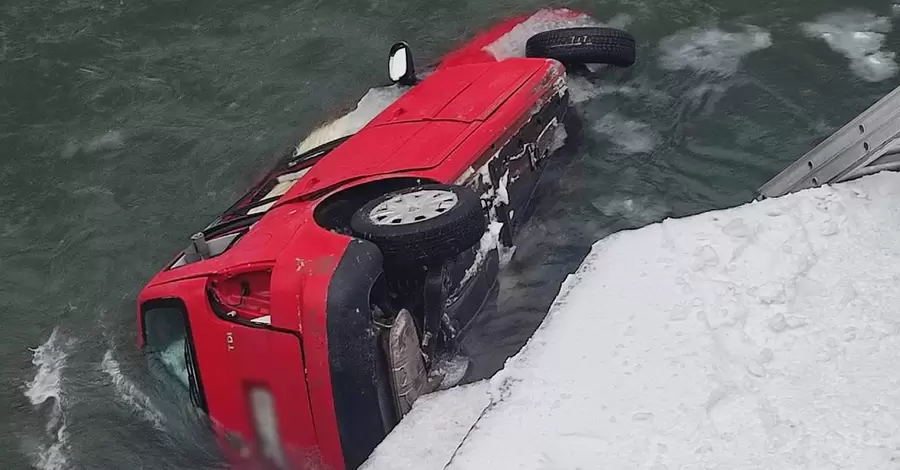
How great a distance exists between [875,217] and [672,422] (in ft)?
4.61

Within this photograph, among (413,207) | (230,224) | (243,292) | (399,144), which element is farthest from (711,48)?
(243,292)

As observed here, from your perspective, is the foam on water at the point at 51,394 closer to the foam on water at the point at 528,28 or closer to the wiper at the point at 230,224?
the wiper at the point at 230,224

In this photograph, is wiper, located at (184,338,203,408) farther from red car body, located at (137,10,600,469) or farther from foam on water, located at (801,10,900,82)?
foam on water, located at (801,10,900,82)

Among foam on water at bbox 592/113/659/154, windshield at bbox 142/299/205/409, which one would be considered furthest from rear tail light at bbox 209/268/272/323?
foam on water at bbox 592/113/659/154

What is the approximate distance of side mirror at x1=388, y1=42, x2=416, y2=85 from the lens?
6.56 metres

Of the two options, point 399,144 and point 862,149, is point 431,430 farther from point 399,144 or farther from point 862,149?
point 862,149

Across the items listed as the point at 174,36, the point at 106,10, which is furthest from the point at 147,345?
the point at 106,10

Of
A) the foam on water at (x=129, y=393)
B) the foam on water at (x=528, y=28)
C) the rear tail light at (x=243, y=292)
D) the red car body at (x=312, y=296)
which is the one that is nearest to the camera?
the red car body at (x=312, y=296)

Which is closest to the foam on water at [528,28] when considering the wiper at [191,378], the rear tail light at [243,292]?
the rear tail light at [243,292]

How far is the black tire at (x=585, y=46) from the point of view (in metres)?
6.34

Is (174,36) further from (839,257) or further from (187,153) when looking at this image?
(839,257)

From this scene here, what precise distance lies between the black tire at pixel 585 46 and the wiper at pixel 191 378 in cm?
320

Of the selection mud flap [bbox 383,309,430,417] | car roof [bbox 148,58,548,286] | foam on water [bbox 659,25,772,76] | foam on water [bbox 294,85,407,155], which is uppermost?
car roof [bbox 148,58,548,286]

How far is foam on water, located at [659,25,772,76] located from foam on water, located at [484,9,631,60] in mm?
708
